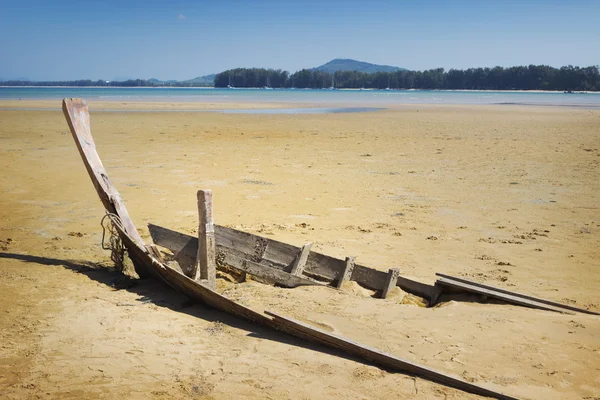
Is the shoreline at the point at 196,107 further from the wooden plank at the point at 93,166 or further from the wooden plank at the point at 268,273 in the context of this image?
the wooden plank at the point at 268,273

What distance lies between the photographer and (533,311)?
530 centimetres

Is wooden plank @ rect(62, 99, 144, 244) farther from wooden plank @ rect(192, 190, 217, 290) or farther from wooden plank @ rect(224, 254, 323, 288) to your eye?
wooden plank @ rect(224, 254, 323, 288)

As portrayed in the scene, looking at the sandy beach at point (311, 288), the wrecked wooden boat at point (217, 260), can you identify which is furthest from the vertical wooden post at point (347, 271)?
the sandy beach at point (311, 288)

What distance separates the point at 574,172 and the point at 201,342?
11.4 m

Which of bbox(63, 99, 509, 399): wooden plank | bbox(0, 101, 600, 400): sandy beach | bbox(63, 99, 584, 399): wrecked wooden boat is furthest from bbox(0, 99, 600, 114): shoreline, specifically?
bbox(63, 99, 509, 399): wooden plank

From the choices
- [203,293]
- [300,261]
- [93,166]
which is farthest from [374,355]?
[93,166]

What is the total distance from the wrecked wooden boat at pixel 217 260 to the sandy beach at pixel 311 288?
0.18 metres

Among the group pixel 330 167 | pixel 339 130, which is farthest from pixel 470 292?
pixel 339 130

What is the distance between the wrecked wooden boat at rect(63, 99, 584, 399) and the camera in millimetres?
5566

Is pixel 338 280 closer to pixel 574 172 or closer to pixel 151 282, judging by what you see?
pixel 151 282

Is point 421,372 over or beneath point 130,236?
beneath

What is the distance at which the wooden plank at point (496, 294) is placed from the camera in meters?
5.32

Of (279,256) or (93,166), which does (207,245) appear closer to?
(279,256)

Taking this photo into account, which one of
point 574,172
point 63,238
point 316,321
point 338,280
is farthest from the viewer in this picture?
point 574,172
